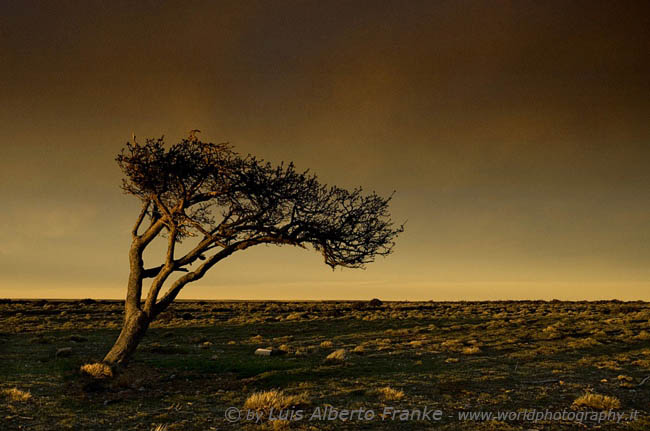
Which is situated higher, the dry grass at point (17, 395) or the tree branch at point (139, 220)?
the tree branch at point (139, 220)

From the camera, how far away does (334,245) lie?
17891mm

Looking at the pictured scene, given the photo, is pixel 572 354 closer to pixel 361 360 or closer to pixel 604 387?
pixel 604 387

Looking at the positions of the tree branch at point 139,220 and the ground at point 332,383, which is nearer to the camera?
the ground at point 332,383

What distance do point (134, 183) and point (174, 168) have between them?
204 cm

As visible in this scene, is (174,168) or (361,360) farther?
(361,360)

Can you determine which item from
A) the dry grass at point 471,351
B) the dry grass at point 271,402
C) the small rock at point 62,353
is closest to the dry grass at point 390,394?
the dry grass at point 271,402

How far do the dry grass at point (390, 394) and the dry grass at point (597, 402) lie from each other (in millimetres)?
4559

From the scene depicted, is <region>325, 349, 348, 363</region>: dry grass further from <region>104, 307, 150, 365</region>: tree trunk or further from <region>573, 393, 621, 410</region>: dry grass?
<region>573, 393, 621, 410</region>: dry grass

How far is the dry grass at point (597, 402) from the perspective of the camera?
1152 centimetres

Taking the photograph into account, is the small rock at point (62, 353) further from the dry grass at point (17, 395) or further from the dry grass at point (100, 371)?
the dry grass at point (17, 395)

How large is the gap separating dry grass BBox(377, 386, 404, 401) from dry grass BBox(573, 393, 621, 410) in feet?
15.0

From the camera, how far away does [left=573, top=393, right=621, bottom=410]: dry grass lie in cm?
1152

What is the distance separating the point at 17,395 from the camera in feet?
41.7

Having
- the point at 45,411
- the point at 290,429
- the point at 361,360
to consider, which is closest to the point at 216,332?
the point at 361,360
